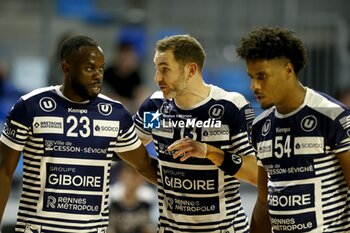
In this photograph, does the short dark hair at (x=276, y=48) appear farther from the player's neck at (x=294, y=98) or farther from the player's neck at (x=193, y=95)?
the player's neck at (x=193, y=95)

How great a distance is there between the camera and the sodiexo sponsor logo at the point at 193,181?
464 cm

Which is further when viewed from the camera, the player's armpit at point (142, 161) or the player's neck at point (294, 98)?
the player's armpit at point (142, 161)

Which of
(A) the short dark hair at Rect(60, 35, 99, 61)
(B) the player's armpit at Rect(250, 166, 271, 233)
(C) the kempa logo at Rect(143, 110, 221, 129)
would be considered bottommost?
(B) the player's armpit at Rect(250, 166, 271, 233)

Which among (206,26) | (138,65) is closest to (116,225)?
(138,65)

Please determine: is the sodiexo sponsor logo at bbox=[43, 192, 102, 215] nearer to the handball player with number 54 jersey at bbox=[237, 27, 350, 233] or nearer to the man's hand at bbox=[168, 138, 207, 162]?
the man's hand at bbox=[168, 138, 207, 162]

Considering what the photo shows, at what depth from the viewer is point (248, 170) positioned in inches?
182

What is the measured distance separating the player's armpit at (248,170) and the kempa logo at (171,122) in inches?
9.8

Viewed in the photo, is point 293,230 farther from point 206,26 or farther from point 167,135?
point 206,26

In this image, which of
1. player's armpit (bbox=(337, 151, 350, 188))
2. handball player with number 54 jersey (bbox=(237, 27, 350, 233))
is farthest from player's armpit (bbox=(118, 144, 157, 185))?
player's armpit (bbox=(337, 151, 350, 188))

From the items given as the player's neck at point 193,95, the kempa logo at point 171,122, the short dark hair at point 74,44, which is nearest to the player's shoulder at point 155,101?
the kempa logo at point 171,122

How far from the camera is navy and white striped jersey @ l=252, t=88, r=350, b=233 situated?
4.11 meters

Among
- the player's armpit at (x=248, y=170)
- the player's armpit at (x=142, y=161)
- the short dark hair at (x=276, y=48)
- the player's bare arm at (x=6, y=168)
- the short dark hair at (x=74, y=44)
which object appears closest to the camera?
the short dark hair at (x=276, y=48)

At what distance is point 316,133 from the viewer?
413 cm

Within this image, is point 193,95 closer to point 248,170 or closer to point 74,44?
point 248,170
